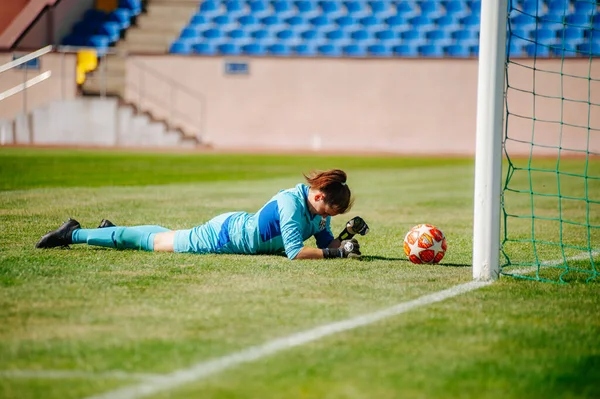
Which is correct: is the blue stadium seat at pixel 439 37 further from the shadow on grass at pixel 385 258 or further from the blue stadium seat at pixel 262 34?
the shadow on grass at pixel 385 258

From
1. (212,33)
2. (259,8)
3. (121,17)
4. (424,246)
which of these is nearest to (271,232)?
(424,246)

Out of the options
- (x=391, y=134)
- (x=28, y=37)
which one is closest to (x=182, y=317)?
(x=391, y=134)

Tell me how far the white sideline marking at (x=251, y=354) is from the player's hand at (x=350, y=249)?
4.68 feet

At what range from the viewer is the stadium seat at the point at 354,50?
1138 inches

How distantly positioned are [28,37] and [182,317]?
88.1 ft

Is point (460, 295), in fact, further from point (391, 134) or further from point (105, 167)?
point (391, 134)

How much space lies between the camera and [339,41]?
29312 millimetres

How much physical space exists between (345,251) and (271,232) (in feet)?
1.92

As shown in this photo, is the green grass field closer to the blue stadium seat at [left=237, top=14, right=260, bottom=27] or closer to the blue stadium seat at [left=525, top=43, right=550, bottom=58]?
the blue stadium seat at [left=525, top=43, right=550, bottom=58]

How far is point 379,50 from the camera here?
28797mm

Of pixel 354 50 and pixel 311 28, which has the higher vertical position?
pixel 311 28

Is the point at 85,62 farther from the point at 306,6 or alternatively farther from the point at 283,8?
the point at 306,6

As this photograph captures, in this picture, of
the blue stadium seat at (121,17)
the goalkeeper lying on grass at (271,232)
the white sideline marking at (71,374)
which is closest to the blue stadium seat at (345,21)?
the blue stadium seat at (121,17)

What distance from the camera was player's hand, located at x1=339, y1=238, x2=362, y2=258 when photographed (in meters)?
6.68
